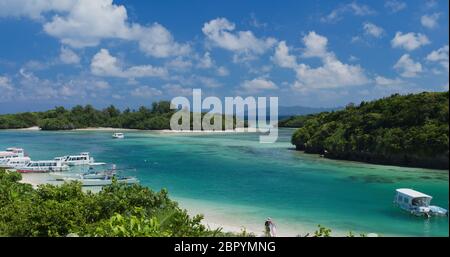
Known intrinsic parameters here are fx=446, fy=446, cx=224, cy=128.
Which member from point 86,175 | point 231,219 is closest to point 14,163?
point 86,175

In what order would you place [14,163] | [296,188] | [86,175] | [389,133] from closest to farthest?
[296,188]
[86,175]
[14,163]
[389,133]

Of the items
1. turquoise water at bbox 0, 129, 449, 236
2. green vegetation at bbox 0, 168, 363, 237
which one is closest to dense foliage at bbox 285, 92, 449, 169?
turquoise water at bbox 0, 129, 449, 236

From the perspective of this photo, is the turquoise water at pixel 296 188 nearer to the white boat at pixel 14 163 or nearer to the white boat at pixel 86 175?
the white boat at pixel 86 175

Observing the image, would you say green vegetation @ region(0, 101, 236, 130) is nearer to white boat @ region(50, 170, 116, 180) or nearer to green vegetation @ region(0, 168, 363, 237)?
white boat @ region(50, 170, 116, 180)

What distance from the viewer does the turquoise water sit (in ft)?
57.0

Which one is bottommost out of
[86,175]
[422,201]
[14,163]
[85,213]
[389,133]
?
[86,175]

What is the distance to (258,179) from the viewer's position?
28.5 m

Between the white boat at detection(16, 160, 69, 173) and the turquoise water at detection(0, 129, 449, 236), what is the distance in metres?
4.52

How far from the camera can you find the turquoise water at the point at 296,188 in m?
17.4

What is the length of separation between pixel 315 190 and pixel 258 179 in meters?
4.84

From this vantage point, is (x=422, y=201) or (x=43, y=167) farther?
(x=43, y=167)

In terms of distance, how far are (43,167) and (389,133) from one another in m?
27.5

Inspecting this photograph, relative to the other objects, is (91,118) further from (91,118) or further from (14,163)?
(14,163)

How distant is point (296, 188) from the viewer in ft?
82.5
